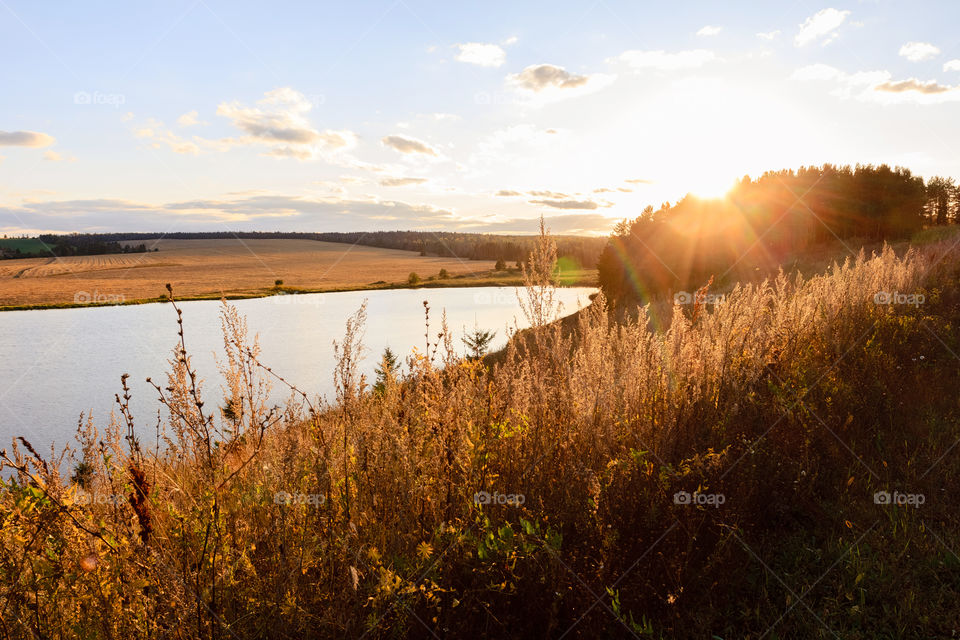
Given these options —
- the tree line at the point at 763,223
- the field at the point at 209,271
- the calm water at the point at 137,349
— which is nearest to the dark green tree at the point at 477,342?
the calm water at the point at 137,349

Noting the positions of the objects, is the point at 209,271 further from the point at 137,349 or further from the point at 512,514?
the point at 512,514

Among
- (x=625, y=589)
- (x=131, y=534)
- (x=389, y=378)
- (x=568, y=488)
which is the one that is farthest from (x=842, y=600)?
(x=131, y=534)

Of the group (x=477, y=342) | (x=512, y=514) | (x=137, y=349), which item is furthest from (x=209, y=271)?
(x=512, y=514)

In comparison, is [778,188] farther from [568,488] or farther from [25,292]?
[25,292]

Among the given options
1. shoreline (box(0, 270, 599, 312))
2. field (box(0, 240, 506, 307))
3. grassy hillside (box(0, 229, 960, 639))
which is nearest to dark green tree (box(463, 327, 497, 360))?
grassy hillside (box(0, 229, 960, 639))

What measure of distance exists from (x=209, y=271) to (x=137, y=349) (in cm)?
6026

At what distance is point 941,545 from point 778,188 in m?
36.8

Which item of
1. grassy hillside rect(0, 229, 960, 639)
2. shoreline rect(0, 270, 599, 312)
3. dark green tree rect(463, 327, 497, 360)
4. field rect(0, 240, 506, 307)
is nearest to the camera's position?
grassy hillside rect(0, 229, 960, 639)

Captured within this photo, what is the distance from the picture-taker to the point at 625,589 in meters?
3.05

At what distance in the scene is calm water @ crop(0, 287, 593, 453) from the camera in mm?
13680

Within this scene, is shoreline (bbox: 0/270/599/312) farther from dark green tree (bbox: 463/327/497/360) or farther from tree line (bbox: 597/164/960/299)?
dark green tree (bbox: 463/327/497/360)

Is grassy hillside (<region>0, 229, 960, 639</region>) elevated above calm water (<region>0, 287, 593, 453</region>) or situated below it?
above

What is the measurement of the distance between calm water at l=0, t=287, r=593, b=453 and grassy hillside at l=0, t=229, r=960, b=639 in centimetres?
115

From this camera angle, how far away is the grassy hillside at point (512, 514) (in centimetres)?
258
